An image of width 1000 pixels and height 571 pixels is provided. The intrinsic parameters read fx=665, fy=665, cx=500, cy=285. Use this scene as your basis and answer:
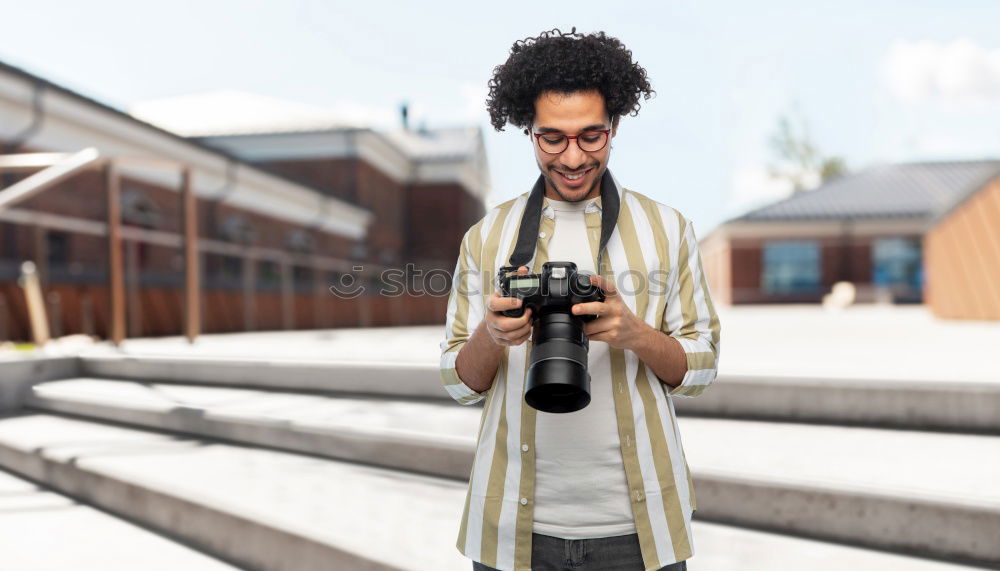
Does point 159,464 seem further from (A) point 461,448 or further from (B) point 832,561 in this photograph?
(B) point 832,561

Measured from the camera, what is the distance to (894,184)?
27.2 metres

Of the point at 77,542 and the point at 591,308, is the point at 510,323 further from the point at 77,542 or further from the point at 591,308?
the point at 77,542

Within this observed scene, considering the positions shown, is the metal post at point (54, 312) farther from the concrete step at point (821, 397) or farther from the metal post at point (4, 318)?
the concrete step at point (821, 397)

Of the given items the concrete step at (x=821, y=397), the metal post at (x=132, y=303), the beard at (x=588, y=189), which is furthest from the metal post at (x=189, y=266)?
the beard at (x=588, y=189)

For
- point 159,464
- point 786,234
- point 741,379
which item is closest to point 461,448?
point 741,379

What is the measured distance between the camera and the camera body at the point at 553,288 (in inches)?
42.1

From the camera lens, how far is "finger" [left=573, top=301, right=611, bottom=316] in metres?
1.07

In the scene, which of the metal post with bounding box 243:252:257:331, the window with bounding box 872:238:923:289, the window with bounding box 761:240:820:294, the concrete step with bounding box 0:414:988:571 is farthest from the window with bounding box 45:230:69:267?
the window with bounding box 872:238:923:289

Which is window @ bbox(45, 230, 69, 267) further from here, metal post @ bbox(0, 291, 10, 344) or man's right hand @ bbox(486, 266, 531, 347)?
man's right hand @ bbox(486, 266, 531, 347)

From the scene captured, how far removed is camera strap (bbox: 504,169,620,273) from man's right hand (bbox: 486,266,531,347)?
0.16m

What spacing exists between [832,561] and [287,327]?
Answer: 10515 millimetres

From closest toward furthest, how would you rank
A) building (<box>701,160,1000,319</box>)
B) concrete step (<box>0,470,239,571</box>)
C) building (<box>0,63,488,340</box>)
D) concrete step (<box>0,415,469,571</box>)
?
concrete step (<box>0,415,469,571</box>), concrete step (<box>0,470,239,571</box>), building (<box>0,63,488,340</box>), building (<box>701,160,1000,319</box>)

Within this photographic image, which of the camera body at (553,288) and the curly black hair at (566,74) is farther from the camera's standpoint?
the curly black hair at (566,74)

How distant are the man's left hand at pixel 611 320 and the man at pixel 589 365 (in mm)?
35
